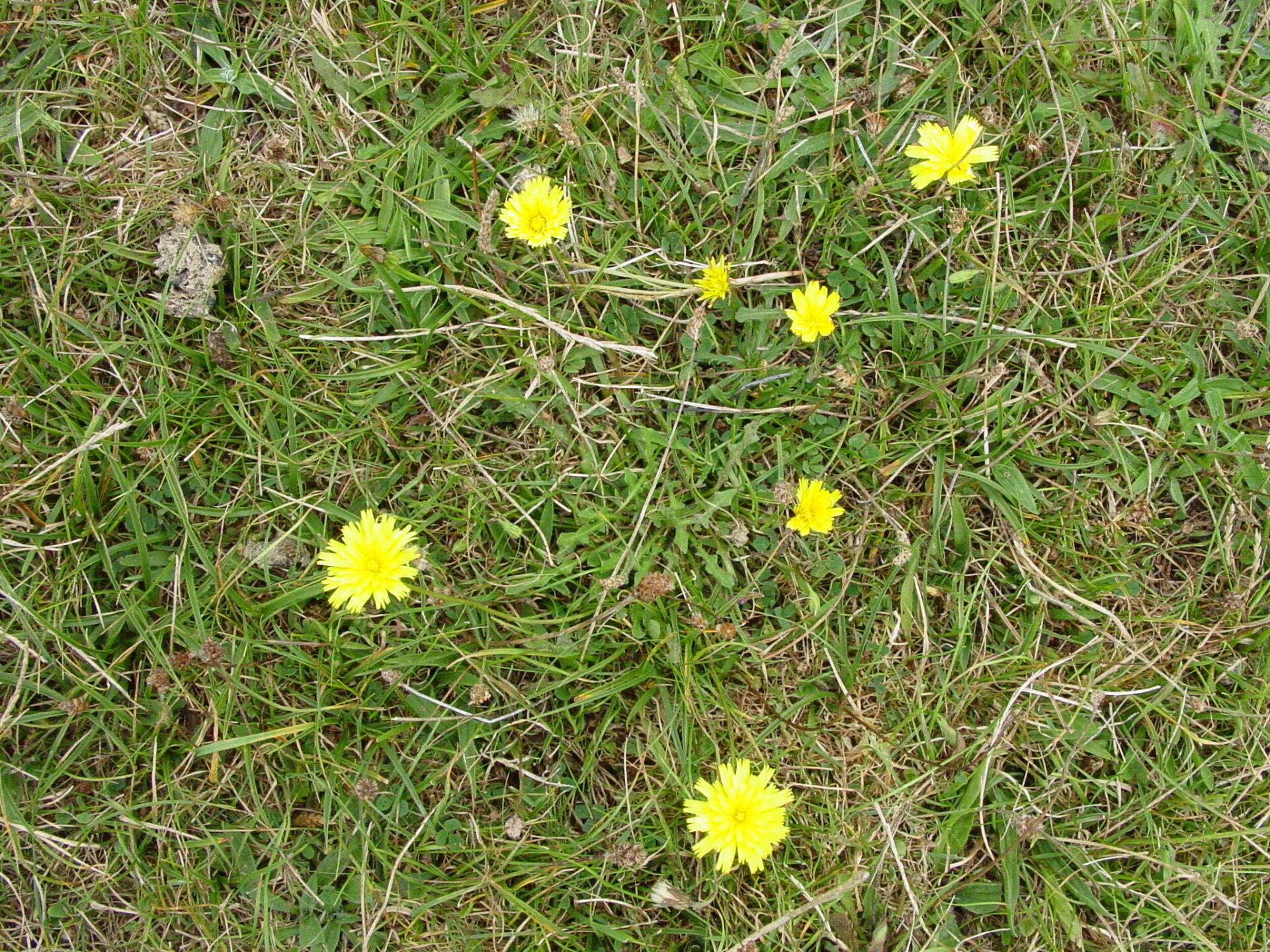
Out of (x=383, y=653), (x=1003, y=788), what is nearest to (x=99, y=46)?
(x=383, y=653)

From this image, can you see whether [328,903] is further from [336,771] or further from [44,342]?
[44,342]

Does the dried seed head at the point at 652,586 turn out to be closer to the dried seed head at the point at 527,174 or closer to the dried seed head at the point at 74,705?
the dried seed head at the point at 527,174

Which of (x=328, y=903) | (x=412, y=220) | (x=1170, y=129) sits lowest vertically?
(x=328, y=903)

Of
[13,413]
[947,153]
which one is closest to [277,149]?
[13,413]

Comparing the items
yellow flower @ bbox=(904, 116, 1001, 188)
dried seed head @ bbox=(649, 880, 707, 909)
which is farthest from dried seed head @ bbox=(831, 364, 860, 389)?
dried seed head @ bbox=(649, 880, 707, 909)

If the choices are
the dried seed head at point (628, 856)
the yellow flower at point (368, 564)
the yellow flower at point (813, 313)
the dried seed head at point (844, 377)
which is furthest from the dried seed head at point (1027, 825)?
the yellow flower at point (368, 564)

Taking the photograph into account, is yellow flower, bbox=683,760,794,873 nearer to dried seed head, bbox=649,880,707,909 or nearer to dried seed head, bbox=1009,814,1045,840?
dried seed head, bbox=649,880,707,909
